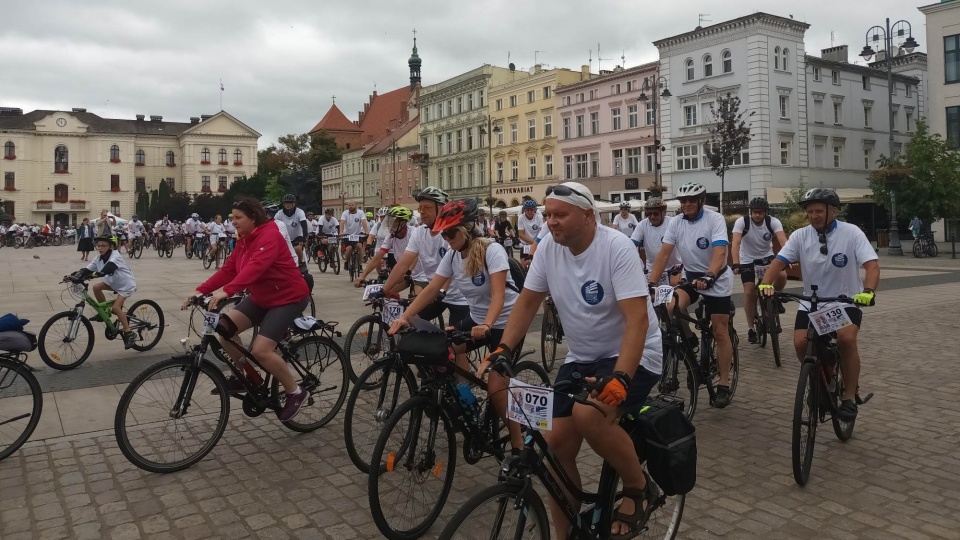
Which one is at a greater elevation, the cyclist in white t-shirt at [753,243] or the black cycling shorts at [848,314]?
the cyclist in white t-shirt at [753,243]

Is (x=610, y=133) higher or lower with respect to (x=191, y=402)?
higher

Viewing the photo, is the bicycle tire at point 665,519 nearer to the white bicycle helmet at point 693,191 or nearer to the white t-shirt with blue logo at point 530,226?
the white bicycle helmet at point 693,191

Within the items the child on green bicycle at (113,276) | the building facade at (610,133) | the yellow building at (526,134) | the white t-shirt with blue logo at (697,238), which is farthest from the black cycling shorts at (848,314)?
the yellow building at (526,134)

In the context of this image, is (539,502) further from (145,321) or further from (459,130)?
(459,130)

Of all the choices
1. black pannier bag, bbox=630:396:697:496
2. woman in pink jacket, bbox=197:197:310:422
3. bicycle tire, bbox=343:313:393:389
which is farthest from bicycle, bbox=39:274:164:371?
black pannier bag, bbox=630:396:697:496

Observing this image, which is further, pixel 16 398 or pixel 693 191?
pixel 693 191

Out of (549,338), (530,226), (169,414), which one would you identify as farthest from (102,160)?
→ (169,414)

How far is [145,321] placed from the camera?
33.0ft

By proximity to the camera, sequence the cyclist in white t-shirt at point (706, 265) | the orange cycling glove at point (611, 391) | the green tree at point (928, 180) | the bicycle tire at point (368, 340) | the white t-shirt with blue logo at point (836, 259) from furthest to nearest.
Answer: the green tree at point (928, 180), the bicycle tire at point (368, 340), the cyclist in white t-shirt at point (706, 265), the white t-shirt with blue logo at point (836, 259), the orange cycling glove at point (611, 391)

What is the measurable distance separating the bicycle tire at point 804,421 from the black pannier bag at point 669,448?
5.49ft

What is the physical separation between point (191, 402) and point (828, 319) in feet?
14.7

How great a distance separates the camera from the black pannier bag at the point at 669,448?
341cm

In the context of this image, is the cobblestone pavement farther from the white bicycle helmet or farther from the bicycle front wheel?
the white bicycle helmet

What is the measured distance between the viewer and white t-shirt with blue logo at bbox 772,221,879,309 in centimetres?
572
